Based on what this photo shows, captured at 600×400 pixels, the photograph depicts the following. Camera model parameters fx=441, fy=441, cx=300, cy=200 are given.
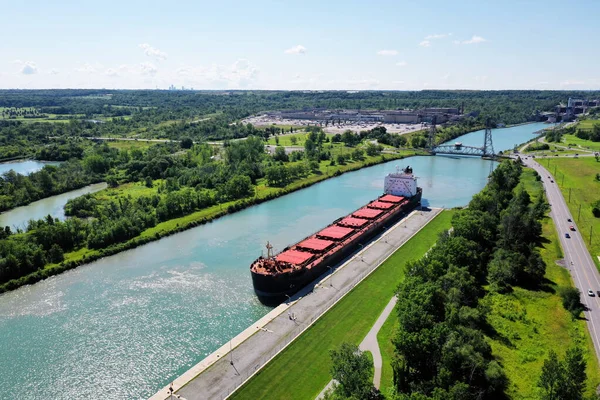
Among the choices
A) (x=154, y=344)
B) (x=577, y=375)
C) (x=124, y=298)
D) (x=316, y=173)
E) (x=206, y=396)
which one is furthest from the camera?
(x=316, y=173)

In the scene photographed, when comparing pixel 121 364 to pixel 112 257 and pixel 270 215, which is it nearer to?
pixel 112 257

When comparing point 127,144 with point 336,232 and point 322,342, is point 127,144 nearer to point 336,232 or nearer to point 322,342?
point 336,232

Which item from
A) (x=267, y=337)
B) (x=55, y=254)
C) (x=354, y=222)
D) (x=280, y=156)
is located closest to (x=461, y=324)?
(x=267, y=337)

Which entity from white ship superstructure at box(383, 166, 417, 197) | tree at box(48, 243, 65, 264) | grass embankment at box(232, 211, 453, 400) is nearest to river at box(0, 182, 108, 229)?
tree at box(48, 243, 65, 264)

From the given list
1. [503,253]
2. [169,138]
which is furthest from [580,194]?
[169,138]

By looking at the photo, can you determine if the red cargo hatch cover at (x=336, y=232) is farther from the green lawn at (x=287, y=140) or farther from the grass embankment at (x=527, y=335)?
the green lawn at (x=287, y=140)

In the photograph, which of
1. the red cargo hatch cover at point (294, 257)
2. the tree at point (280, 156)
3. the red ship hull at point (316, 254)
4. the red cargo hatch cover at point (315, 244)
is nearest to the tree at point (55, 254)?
the red ship hull at point (316, 254)
